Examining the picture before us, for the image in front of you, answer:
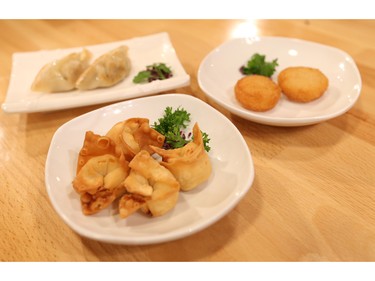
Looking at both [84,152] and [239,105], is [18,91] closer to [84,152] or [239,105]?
[84,152]

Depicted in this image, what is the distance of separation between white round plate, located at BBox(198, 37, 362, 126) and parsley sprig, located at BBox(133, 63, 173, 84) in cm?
26

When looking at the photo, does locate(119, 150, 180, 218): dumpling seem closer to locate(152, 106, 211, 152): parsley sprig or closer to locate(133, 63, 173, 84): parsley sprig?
locate(152, 106, 211, 152): parsley sprig

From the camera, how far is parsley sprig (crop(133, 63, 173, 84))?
2.46 meters

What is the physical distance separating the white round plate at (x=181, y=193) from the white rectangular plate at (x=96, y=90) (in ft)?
0.89

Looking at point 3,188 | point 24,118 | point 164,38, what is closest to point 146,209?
point 3,188

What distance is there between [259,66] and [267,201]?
1.14 m

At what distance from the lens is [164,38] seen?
2.83 meters

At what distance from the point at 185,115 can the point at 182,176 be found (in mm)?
480

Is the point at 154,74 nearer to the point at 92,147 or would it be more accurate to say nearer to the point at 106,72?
the point at 106,72

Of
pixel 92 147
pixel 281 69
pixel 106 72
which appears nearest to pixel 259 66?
pixel 281 69

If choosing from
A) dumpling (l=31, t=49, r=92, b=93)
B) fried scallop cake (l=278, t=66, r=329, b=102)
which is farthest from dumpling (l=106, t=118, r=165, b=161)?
fried scallop cake (l=278, t=66, r=329, b=102)

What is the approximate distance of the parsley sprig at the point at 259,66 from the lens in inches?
98.0

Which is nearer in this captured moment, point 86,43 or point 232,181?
point 232,181

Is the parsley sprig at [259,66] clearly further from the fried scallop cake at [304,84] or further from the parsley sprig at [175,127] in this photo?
the parsley sprig at [175,127]
